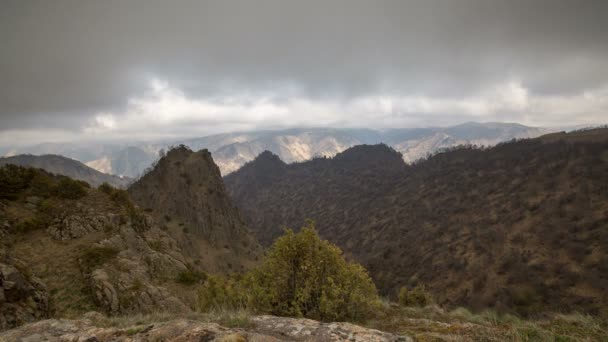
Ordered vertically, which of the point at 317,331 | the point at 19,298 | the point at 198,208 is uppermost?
the point at 317,331

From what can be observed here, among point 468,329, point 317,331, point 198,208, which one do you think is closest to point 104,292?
point 317,331

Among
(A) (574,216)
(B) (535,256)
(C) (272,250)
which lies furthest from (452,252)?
(C) (272,250)

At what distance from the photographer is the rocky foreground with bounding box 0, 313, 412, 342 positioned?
694cm

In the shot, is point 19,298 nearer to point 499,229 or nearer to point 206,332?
point 206,332

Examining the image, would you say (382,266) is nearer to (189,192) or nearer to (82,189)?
(189,192)

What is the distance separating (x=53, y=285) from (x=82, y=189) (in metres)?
12.3

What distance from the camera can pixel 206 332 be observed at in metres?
7.05

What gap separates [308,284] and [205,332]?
5.27m

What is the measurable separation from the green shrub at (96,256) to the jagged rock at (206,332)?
13391mm

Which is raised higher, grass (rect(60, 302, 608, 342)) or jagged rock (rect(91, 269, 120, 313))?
grass (rect(60, 302, 608, 342))

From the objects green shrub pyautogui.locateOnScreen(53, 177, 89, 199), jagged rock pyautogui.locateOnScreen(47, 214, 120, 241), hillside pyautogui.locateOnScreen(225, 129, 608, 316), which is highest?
green shrub pyautogui.locateOnScreen(53, 177, 89, 199)

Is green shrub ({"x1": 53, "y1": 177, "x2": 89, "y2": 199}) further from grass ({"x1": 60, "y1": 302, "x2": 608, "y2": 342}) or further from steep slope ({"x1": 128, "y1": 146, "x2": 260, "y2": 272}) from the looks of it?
steep slope ({"x1": 128, "y1": 146, "x2": 260, "y2": 272})

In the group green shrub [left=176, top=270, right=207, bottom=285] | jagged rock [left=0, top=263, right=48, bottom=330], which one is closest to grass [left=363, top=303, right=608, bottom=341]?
jagged rock [left=0, top=263, right=48, bottom=330]

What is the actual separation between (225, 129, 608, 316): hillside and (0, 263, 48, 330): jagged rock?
4594 centimetres
